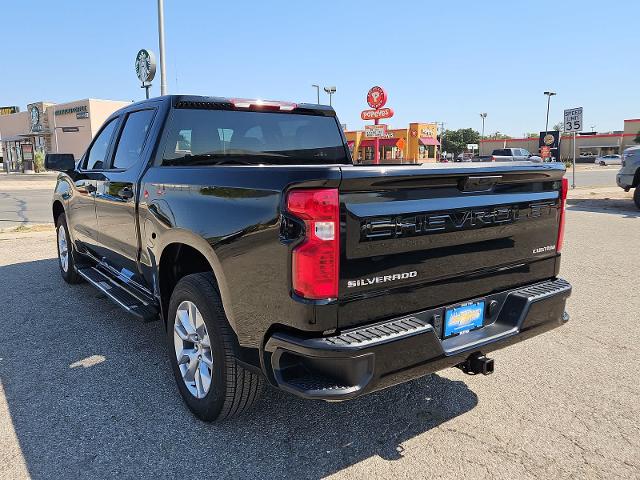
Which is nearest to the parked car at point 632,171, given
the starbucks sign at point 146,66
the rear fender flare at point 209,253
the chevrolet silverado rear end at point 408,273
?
the chevrolet silverado rear end at point 408,273

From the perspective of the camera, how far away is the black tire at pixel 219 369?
2697 mm

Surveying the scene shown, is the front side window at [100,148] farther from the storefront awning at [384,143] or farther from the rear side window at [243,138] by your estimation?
the storefront awning at [384,143]

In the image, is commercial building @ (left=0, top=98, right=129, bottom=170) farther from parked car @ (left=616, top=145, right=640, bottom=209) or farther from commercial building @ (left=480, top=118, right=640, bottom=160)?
commercial building @ (left=480, top=118, right=640, bottom=160)

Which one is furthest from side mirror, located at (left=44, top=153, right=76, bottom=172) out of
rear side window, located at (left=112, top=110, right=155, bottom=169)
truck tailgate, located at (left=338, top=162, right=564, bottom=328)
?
truck tailgate, located at (left=338, top=162, right=564, bottom=328)

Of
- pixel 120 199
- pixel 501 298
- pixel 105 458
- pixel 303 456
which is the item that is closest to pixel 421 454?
pixel 303 456

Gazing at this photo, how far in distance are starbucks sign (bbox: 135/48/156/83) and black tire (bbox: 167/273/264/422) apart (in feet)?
56.0

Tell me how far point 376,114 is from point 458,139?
234ft

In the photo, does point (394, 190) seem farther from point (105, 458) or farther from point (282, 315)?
point (105, 458)

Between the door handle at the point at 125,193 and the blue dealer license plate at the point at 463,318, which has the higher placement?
the door handle at the point at 125,193

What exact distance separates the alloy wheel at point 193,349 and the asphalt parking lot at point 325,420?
0.80 ft

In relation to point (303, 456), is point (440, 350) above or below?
above

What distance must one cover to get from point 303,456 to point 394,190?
4.88ft

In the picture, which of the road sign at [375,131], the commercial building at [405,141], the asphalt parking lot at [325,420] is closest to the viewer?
the asphalt parking lot at [325,420]

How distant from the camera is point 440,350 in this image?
8.18 ft
